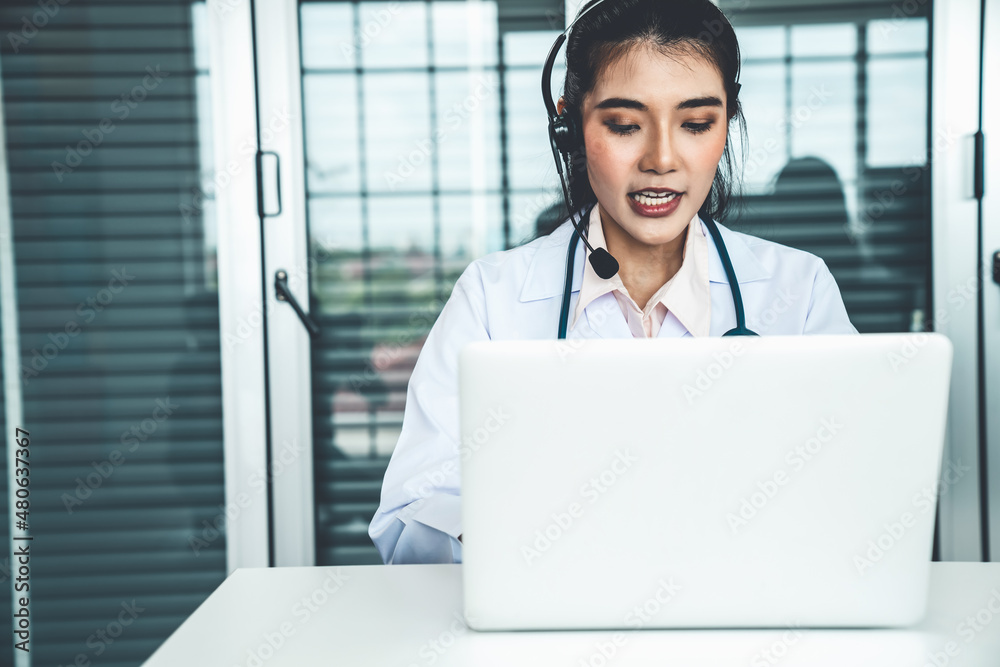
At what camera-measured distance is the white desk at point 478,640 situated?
1.74 ft

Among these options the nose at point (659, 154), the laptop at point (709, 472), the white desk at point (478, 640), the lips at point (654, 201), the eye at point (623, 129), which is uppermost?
the eye at point (623, 129)

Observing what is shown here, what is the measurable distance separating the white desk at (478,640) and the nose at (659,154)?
0.68 meters

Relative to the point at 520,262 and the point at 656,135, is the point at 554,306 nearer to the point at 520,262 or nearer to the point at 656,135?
the point at 520,262

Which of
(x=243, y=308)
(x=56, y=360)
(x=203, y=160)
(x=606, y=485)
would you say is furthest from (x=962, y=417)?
(x=56, y=360)

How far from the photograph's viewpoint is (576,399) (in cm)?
51

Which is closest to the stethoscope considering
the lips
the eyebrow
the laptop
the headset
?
the headset

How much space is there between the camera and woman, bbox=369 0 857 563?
1.09 m

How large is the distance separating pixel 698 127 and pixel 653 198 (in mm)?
131

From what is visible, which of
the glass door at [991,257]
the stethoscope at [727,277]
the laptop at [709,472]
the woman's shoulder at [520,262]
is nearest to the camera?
the laptop at [709,472]

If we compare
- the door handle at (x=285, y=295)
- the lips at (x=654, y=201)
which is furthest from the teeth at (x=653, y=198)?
the door handle at (x=285, y=295)

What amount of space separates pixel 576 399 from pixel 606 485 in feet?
0.23

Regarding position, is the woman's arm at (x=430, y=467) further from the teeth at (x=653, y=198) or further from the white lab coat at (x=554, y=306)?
the teeth at (x=653, y=198)

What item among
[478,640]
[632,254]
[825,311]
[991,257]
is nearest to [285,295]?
[632,254]

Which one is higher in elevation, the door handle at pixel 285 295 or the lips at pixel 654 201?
the lips at pixel 654 201
